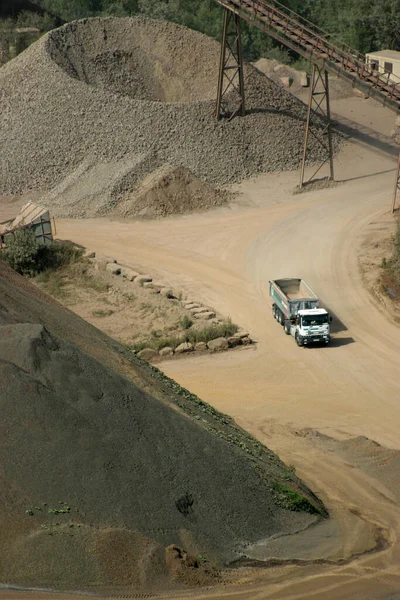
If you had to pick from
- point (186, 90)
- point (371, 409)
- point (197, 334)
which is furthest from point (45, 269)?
point (186, 90)

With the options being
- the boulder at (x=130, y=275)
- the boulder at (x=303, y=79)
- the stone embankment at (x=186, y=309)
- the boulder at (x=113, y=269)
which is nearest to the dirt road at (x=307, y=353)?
the stone embankment at (x=186, y=309)

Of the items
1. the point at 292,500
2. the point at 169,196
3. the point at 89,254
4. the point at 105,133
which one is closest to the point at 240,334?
the point at 89,254

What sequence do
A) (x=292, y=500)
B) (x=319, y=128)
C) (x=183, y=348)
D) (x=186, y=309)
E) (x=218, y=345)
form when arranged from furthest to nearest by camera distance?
1. (x=319, y=128)
2. (x=186, y=309)
3. (x=218, y=345)
4. (x=183, y=348)
5. (x=292, y=500)

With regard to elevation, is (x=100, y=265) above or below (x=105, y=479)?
below

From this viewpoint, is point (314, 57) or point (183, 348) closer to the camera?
point (183, 348)

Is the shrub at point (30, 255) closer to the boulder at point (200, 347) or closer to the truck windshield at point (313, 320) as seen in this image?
the boulder at point (200, 347)

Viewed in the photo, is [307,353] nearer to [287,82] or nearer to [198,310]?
[198,310]
